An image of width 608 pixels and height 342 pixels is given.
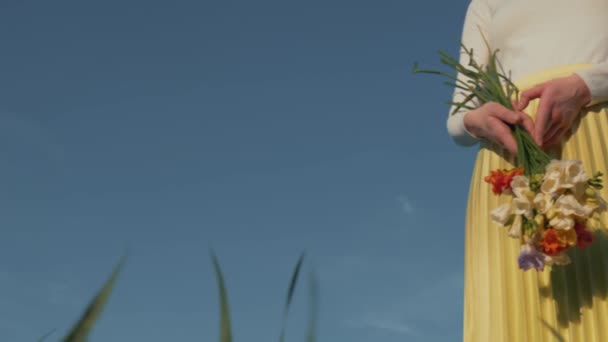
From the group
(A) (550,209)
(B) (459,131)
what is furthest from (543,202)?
(B) (459,131)

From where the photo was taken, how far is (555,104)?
218 centimetres

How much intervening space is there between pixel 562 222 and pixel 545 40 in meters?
0.93

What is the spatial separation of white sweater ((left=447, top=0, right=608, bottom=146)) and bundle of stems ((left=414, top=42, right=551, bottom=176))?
7 centimetres

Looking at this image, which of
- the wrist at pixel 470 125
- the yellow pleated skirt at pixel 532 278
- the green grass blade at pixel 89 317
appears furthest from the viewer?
the wrist at pixel 470 125

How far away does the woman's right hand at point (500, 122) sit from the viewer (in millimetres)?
2195

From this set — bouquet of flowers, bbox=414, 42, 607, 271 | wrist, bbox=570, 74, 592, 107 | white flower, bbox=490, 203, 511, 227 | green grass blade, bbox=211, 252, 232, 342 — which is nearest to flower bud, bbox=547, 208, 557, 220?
bouquet of flowers, bbox=414, 42, 607, 271

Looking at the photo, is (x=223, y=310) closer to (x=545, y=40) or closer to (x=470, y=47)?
(x=545, y=40)

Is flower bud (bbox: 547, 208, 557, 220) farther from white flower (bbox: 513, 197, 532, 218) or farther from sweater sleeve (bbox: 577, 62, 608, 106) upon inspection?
sweater sleeve (bbox: 577, 62, 608, 106)

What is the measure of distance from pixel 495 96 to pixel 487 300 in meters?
0.68

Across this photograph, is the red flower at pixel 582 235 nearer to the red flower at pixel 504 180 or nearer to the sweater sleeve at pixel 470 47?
the red flower at pixel 504 180

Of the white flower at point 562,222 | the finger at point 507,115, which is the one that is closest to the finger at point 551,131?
the finger at point 507,115

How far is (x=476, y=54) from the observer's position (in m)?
2.72

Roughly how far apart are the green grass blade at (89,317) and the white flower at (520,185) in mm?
1538

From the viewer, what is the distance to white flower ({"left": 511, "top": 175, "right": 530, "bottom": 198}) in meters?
1.91
